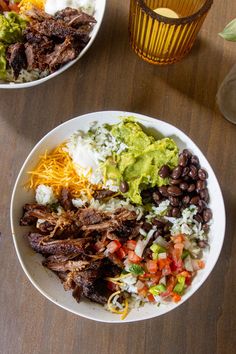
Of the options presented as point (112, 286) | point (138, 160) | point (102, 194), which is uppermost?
point (138, 160)

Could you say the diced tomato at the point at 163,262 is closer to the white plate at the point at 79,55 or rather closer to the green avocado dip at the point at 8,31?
the white plate at the point at 79,55

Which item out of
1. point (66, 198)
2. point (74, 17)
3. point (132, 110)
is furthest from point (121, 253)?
point (74, 17)

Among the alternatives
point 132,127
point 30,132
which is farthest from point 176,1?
point 30,132

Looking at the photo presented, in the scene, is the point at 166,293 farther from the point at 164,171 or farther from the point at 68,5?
the point at 68,5

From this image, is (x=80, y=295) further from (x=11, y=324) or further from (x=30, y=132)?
(x=30, y=132)

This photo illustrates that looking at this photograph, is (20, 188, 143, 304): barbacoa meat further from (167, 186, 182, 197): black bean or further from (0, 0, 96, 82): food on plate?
(0, 0, 96, 82): food on plate

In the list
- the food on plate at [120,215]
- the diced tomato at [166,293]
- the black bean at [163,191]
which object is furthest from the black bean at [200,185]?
the diced tomato at [166,293]

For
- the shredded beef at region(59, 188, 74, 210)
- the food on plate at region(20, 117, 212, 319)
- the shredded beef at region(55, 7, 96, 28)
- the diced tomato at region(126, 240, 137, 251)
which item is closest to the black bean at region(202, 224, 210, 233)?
the food on plate at region(20, 117, 212, 319)
